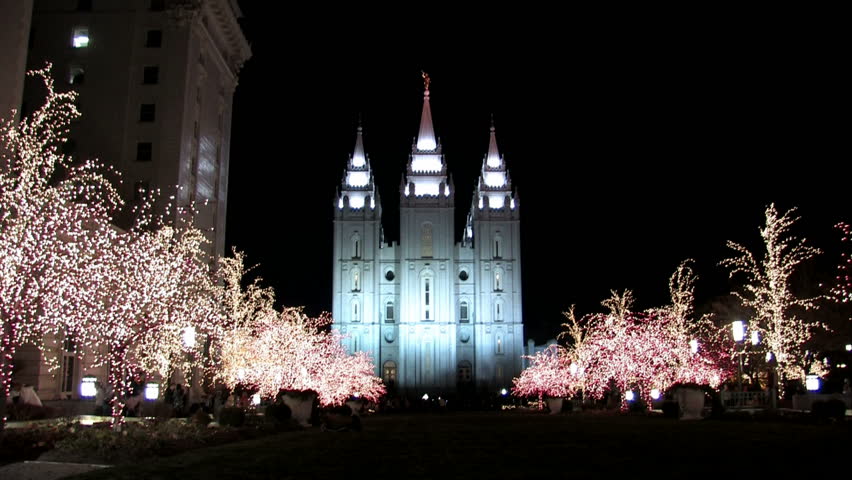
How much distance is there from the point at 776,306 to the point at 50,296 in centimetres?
3061

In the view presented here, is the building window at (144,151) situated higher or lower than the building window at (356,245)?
lower

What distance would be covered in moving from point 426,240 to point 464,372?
17.2 m

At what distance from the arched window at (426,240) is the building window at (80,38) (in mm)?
57610

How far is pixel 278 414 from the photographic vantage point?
31.5 meters

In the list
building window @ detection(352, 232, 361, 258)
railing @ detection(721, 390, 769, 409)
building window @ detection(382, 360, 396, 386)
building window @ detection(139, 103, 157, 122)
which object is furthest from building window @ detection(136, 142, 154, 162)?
building window @ detection(382, 360, 396, 386)

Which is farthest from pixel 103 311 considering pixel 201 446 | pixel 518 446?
pixel 518 446

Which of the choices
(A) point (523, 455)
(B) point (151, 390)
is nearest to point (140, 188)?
(B) point (151, 390)

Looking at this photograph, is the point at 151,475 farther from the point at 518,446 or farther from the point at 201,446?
the point at 518,446

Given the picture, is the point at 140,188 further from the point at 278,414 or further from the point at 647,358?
the point at 647,358

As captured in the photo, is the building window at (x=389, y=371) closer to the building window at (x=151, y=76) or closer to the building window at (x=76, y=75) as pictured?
the building window at (x=151, y=76)

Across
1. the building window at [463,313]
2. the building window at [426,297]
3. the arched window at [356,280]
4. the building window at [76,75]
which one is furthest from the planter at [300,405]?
the building window at [463,313]

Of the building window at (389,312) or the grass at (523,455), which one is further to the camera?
the building window at (389,312)

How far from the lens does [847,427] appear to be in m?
24.8

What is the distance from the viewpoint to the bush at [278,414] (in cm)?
3144
